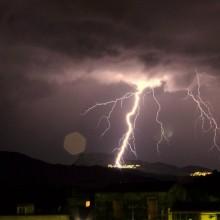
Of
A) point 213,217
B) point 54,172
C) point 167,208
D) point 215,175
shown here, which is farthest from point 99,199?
point 54,172

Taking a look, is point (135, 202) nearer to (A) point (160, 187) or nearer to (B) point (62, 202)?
(A) point (160, 187)

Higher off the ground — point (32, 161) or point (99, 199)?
point (32, 161)

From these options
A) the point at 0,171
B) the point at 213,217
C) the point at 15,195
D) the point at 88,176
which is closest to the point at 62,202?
the point at 15,195

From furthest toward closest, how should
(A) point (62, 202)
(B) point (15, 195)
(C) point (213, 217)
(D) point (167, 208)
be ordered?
1. (A) point (62, 202)
2. (B) point (15, 195)
3. (D) point (167, 208)
4. (C) point (213, 217)

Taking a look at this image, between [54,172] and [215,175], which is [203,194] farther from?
[54,172]

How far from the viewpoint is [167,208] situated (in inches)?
1932

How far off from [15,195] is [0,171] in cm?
8543

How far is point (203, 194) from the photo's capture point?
58.2m

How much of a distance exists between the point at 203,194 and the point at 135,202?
1089 centimetres

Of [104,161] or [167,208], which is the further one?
[104,161]

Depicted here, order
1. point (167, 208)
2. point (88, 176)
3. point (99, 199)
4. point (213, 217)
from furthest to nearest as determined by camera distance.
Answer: point (88, 176) → point (99, 199) → point (167, 208) → point (213, 217)

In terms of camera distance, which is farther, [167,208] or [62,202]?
[62,202]

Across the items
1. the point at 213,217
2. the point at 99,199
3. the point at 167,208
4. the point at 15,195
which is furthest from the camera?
the point at 15,195

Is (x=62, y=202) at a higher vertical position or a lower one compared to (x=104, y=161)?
lower
